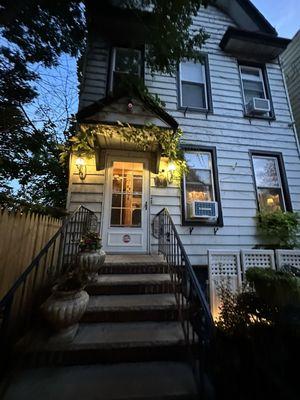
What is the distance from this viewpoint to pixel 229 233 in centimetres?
494

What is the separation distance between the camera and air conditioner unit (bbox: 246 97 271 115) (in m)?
5.77

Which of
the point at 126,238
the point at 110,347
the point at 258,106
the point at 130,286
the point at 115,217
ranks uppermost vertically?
the point at 258,106

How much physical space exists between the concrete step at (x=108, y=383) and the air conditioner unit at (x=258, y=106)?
19.9 ft

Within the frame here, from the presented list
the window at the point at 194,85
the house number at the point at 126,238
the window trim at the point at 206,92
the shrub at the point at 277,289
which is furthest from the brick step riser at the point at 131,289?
the window at the point at 194,85

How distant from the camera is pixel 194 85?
587 centimetres

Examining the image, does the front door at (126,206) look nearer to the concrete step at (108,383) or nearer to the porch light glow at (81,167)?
the porch light glow at (81,167)

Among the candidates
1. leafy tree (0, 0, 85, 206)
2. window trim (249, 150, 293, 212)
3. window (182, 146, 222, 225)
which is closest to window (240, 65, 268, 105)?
window trim (249, 150, 293, 212)

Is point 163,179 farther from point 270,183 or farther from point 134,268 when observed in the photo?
point 270,183

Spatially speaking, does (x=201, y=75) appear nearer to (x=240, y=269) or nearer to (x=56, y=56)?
(x=56, y=56)

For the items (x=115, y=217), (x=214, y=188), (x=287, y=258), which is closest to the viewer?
(x=287, y=258)

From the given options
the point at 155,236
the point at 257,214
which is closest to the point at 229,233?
the point at 257,214

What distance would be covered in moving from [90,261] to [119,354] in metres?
1.22

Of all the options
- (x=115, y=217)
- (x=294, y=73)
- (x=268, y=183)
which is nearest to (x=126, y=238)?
(x=115, y=217)

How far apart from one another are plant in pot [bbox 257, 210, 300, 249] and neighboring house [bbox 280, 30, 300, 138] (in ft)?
12.0
